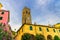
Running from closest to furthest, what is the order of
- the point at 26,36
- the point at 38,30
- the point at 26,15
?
1. the point at 26,36
2. the point at 38,30
3. the point at 26,15

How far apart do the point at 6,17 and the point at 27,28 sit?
918 cm

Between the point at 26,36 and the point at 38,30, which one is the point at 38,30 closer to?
the point at 38,30

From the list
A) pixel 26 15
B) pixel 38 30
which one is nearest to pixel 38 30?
pixel 38 30

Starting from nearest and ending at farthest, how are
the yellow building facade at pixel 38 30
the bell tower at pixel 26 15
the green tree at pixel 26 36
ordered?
the green tree at pixel 26 36, the yellow building facade at pixel 38 30, the bell tower at pixel 26 15

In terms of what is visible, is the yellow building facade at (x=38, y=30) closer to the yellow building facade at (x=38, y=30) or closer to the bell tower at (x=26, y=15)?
the yellow building facade at (x=38, y=30)

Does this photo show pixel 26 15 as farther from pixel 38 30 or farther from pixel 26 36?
pixel 26 36

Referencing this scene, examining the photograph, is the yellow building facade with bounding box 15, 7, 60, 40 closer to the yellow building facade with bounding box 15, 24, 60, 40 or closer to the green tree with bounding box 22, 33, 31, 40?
the yellow building facade with bounding box 15, 24, 60, 40

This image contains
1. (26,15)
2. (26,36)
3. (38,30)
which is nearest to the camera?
(26,36)

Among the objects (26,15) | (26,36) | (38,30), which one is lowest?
(26,36)

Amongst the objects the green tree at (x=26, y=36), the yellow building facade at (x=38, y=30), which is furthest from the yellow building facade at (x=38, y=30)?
the green tree at (x=26, y=36)

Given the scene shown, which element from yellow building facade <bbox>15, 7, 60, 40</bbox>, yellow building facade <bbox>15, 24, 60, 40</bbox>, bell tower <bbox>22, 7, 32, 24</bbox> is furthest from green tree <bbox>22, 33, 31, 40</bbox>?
bell tower <bbox>22, 7, 32, 24</bbox>

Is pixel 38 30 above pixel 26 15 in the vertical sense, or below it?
below

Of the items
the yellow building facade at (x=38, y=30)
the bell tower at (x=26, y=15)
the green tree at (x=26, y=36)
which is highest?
the bell tower at (x=26, y=15)

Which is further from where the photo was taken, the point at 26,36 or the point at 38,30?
the point at 38,30
